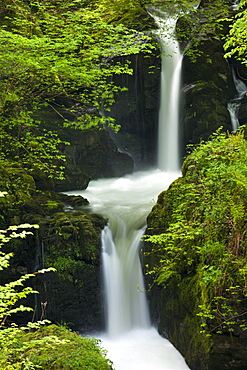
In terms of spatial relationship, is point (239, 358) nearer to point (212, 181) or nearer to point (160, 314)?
point (212, 181)

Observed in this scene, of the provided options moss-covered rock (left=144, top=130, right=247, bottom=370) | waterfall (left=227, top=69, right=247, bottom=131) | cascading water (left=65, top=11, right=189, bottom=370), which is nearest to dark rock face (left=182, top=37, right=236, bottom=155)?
waterfall (left=227, top=69, right=247, bottom=131)

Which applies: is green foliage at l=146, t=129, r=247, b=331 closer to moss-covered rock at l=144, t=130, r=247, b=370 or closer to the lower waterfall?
moss-covered rock at l=144, t=130, r=247, b=370

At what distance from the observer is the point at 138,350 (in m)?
7.46

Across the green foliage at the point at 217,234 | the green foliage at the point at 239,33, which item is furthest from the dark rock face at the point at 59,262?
the green foliage at the point at 239,33

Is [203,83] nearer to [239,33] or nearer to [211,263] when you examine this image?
[239,33]

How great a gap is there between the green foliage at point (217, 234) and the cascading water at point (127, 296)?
140 cm

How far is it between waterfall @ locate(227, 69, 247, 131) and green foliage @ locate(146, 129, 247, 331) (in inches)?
299

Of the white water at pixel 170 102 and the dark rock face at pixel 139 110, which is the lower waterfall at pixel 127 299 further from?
the dark rock face at pixel 139 110

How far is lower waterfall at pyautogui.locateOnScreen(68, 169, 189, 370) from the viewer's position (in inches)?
278

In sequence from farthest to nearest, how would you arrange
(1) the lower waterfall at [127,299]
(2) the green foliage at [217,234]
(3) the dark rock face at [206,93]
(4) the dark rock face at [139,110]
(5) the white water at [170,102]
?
(4) the dark rock face at [139,110] < (5) the white water at [170,102] < (3) the dark rock face at [206,93] < (1) the lower waterfall at [127,299] < (2) the green foliage at [217,234]

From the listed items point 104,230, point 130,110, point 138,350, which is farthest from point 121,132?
point 138,350

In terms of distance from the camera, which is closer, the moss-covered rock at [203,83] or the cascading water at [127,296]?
the cascading water at [127,296]

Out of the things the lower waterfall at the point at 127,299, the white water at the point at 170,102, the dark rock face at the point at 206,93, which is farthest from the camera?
the white water at the point at 170,102

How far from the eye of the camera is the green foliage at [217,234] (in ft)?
16.7
